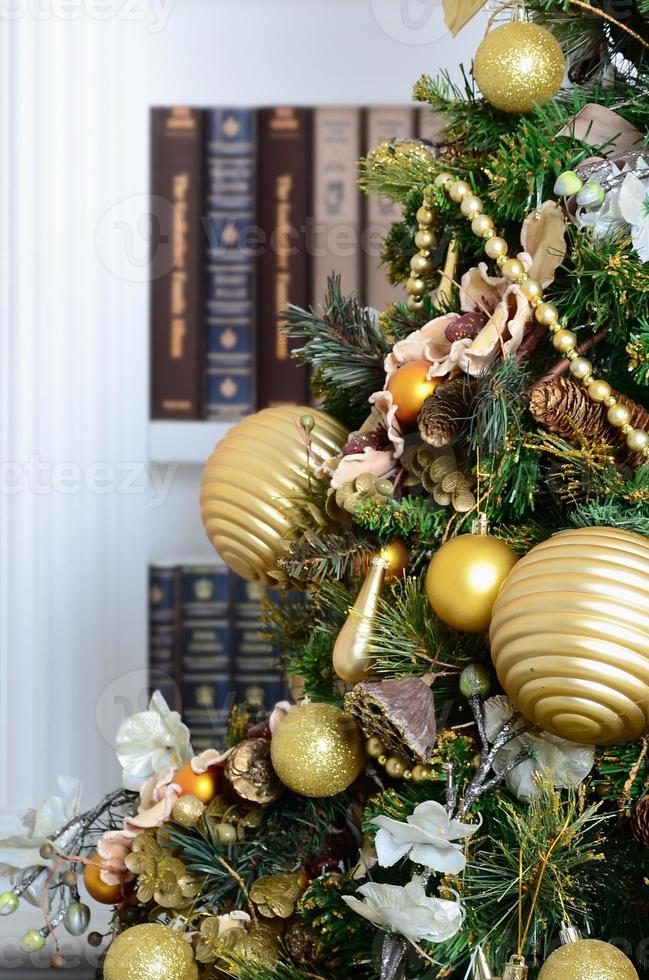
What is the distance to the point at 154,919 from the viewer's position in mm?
597

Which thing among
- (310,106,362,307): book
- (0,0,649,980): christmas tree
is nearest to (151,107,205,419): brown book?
(310,106,362,307): book

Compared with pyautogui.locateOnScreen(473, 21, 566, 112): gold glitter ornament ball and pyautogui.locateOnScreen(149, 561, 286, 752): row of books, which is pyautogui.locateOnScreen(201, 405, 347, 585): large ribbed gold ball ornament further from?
pyautogui.locateOnScreen(149, 561, 286, 752): row of books

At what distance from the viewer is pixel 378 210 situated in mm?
1030

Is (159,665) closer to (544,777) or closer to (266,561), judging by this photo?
(266,561)

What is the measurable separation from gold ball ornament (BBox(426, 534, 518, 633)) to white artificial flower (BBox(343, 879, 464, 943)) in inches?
4.9

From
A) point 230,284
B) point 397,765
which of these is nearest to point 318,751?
point 397,765

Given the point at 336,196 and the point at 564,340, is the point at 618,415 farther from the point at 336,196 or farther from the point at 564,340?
the point at 336,196

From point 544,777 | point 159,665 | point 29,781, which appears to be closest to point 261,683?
point 159,665

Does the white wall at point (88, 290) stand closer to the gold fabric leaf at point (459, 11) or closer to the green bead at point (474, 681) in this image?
the gold fabric leaf at point (459, 11)

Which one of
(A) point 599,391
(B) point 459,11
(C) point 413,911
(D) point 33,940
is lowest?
(D) point 33,940

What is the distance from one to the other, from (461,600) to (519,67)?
283mm

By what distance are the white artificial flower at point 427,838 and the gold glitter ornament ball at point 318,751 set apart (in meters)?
0.08

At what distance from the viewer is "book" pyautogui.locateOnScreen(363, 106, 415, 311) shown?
1.02 metres

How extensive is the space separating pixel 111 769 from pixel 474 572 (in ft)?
2.32
